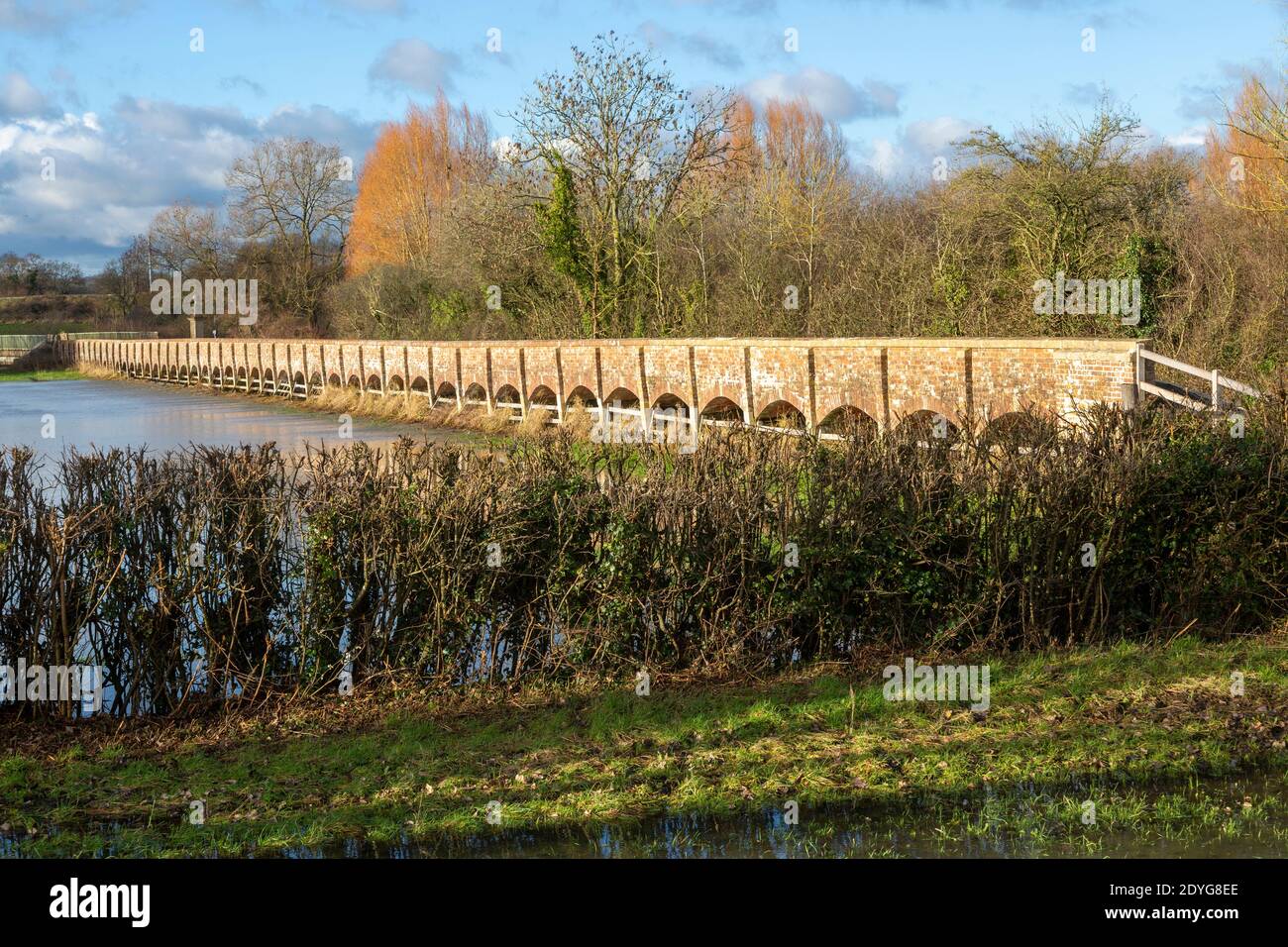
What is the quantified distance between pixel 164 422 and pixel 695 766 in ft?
110

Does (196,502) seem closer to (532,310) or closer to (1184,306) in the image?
(1184,306)

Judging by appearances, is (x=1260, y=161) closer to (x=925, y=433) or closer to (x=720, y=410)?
(x=720, y=410)

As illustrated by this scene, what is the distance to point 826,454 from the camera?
9852 millimetres

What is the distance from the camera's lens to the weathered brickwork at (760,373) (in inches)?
688

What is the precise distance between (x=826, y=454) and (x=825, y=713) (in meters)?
2.46

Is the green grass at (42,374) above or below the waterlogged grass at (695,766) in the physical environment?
above

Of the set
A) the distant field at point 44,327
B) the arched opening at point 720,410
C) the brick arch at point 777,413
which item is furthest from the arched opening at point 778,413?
the distant field at point 44,327

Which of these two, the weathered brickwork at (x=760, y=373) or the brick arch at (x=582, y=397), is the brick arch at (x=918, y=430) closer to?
the weathered brickwork at (x=760, y=373)

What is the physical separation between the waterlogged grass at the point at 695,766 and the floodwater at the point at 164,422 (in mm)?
15212

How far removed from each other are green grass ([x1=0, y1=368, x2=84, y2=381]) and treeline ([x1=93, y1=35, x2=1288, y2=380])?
67.9 ft

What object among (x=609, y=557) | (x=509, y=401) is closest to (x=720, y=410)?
(x=509, y=401)

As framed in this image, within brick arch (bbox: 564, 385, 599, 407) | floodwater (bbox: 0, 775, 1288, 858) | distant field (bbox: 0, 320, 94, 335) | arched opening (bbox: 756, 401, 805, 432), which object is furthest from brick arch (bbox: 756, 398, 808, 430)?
distant field (bbox: 0, 320, 94, 335)

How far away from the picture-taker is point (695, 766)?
7.25m

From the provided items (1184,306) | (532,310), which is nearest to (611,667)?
(1184,306)
